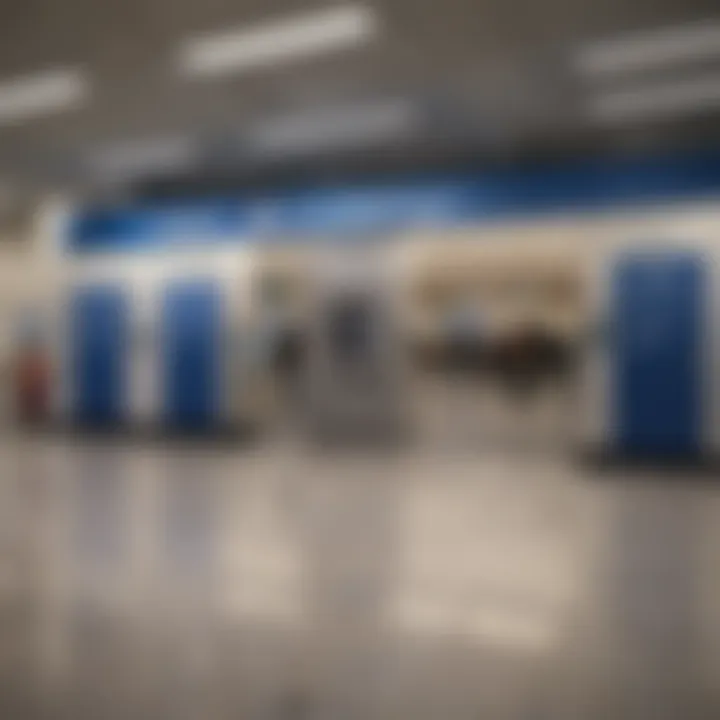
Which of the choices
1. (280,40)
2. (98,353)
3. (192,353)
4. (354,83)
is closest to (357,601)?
(280,40)

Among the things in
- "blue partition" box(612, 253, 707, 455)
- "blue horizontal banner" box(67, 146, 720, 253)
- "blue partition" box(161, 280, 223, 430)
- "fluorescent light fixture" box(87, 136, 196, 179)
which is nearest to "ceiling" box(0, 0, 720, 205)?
"fluorescent light fixture" box(87, 136, 196, 179)

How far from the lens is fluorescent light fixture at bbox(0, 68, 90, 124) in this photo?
6.25 meters

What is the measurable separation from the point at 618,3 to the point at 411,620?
146 inches

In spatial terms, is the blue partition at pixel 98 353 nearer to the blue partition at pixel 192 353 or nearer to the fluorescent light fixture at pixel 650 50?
the blue partition at pixel 192 353

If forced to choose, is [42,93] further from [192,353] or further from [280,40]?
[192,353]

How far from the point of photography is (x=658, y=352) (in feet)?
25.8

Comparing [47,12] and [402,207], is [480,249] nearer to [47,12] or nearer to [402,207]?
[402,207]

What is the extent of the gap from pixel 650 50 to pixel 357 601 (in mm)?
4312

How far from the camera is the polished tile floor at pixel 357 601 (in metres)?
2.60

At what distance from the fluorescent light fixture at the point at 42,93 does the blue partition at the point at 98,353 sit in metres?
3.37

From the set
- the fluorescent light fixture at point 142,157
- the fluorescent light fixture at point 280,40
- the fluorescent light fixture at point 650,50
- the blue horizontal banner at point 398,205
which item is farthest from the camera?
the fluorescent light fixture at point 142,157

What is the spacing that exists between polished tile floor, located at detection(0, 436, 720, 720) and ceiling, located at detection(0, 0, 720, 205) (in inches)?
127

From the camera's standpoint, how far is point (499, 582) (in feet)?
12.7

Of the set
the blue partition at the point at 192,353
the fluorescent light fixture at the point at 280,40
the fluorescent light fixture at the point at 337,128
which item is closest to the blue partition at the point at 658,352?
the fluorescent light fixture at the point at 337,128
